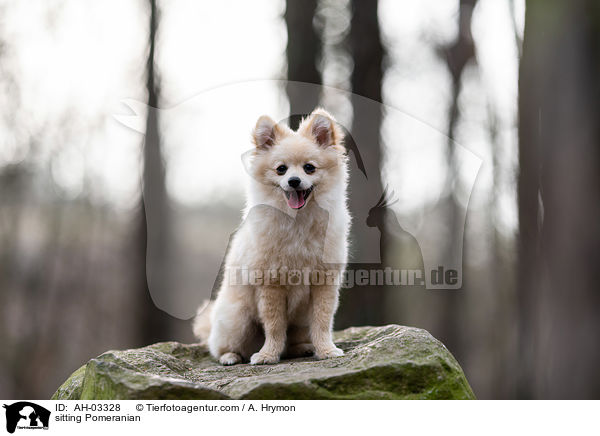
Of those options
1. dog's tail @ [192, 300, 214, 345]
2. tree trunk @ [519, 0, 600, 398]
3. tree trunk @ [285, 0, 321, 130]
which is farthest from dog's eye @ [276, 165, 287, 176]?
tree trunk @ [519, 0, 600, 398]

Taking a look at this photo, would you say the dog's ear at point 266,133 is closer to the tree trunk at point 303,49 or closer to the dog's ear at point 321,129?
the dog's ear at point 321,129

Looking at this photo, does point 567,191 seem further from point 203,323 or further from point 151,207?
point 151,207

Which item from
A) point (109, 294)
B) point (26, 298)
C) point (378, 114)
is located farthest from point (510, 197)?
point (26, 298)

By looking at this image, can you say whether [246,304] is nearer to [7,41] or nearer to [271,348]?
[271,348]

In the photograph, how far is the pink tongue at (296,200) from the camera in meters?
3.41

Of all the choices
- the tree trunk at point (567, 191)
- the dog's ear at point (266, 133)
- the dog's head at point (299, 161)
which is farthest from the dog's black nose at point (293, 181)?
the tree trunk at point (567, 191)

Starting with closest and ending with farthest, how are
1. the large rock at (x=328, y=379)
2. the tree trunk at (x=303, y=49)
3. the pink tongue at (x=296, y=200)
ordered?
the large rock at (x=328, y=379), the pink tongue at (x=296, y=200), the tree trunk at (x=303, y=49)

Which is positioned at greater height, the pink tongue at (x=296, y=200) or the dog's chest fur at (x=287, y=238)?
the pink tongue at (x=296, y=200)

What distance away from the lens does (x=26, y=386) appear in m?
6.45

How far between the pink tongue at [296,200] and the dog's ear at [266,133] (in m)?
0.46

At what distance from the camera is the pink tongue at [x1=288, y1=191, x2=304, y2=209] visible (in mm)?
3406

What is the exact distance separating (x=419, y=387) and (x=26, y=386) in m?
5.89
